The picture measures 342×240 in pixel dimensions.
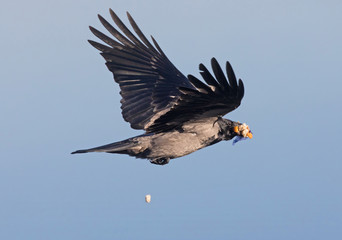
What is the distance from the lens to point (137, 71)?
12438 mm

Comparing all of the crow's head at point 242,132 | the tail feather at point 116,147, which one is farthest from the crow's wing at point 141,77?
the crow's head at point 242,132

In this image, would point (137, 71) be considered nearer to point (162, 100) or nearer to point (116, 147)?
point (162, 100)

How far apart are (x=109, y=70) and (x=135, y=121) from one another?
4.19 ft

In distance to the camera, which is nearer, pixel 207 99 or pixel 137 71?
pixel 207 99

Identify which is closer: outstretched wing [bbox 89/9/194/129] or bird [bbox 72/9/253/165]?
bird [bbox 72/9/253/165]

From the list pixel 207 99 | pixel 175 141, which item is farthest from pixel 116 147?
pixel 207 99

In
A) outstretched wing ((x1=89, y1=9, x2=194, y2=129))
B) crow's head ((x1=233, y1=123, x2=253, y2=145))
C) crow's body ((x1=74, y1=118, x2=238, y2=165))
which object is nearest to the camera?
crow's body ((x1=74, y1=118, x2=238, y2=165))

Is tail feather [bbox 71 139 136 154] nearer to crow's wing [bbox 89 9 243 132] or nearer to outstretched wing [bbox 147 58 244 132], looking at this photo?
crow's wing [bbox 89 9 243 132]

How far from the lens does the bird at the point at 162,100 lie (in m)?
9.41

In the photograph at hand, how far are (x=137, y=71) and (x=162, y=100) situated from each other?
1049mm

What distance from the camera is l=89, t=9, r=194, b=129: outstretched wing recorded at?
11961 millimetres

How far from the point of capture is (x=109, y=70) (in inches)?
490

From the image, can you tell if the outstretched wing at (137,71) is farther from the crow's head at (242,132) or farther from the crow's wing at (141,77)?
the crow's head at (242,132)

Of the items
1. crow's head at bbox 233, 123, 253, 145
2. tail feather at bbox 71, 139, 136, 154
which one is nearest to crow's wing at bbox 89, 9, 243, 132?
tail feather at bbox 71, 139, 136, 154
